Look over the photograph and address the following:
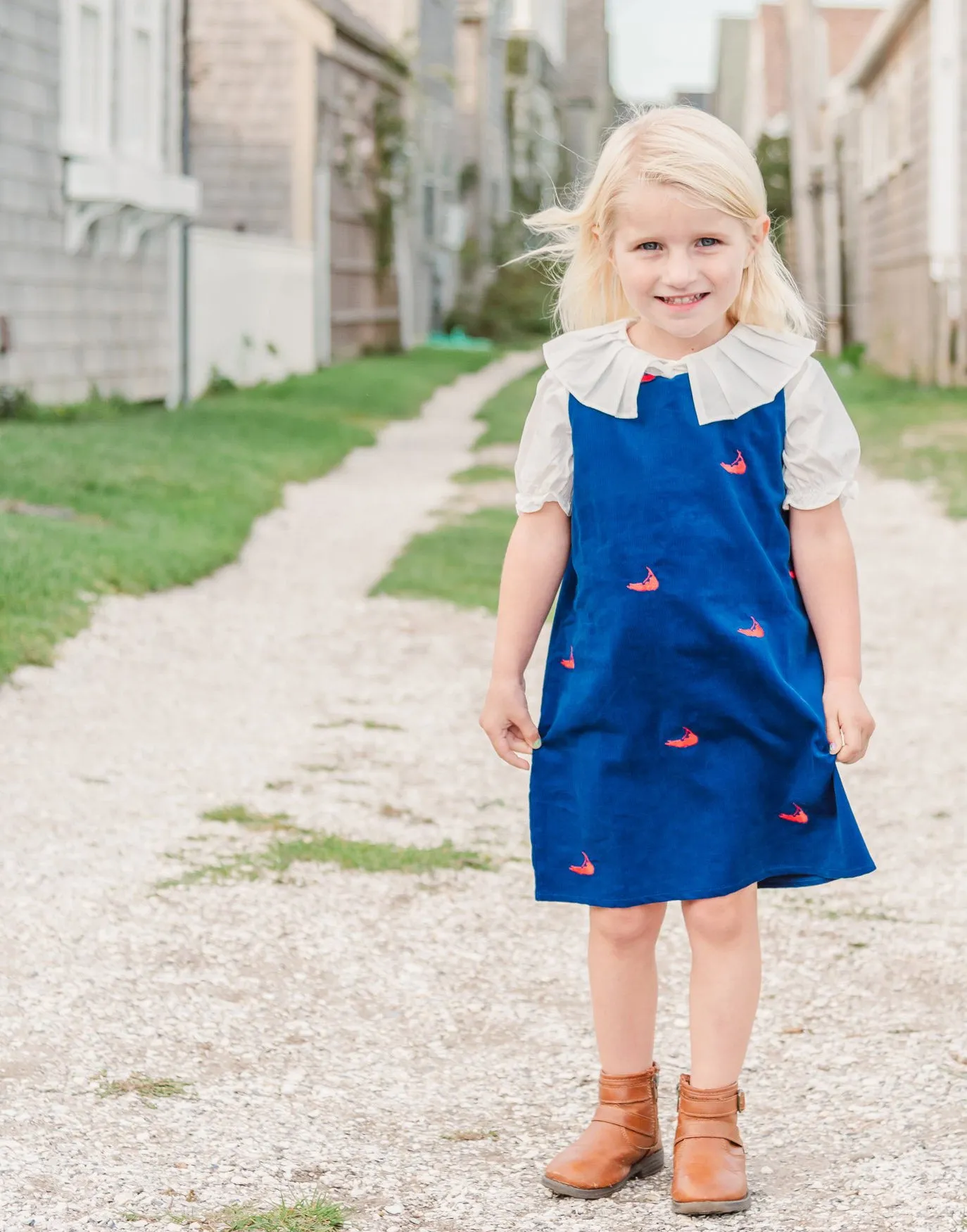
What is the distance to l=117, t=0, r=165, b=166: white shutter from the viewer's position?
1279 cm

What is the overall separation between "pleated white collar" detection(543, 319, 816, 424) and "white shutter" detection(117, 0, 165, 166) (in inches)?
438

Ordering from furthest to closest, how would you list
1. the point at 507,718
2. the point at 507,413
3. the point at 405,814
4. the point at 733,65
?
the point at 733,65, the point at 507,413, the point at 405,814, the point at 507,718

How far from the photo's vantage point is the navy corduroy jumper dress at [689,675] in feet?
7.68

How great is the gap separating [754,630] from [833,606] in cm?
14

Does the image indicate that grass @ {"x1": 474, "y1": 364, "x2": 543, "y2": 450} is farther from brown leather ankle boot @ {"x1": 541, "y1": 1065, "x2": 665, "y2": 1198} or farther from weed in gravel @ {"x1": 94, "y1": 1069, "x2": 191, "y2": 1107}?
brown leather ankle boot @ {"x1": 541, "y1": 1065, "x2": 665, "y2": 1198}

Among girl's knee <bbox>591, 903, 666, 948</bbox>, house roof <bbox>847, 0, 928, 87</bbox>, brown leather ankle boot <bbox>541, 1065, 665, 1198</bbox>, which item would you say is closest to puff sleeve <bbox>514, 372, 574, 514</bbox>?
girl's knee <bbox>591, 903, 666, 948</bbox>

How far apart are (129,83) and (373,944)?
10.8m

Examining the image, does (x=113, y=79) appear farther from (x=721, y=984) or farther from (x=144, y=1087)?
(x=721, y=984)

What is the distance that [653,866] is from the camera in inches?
93.7

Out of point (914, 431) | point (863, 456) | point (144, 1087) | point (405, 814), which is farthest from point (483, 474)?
point (144, 1087)

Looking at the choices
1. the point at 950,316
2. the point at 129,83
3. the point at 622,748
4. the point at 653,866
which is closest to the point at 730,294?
the point at 622,748

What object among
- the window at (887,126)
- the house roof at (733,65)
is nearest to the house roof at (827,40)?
the house roof at (733,65)

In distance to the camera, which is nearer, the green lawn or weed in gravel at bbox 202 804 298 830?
weed in gravel at bbox 202 804 298 830

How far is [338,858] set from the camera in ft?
13.1
